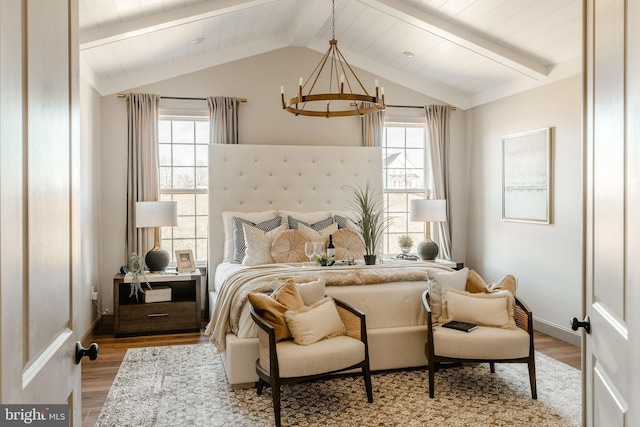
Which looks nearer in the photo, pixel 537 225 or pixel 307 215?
pixel 537 225

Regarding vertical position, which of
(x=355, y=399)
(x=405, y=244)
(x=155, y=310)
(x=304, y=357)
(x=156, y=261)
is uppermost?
(x=405, y=244)

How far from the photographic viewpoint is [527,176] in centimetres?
549

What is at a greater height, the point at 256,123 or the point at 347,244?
the point at 256,123

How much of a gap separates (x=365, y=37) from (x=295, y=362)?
387cm

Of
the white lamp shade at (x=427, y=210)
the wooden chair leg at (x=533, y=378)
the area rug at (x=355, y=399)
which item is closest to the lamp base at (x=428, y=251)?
the white lamp shade at (x=427, y=210)

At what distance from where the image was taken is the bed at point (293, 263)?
394 centimetres

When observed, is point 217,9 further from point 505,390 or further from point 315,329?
point 505,390

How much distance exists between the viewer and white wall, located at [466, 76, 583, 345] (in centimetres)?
487

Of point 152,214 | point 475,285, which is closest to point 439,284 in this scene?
point 475,285

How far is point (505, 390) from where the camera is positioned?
374cm

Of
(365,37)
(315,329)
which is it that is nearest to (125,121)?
(365,37)

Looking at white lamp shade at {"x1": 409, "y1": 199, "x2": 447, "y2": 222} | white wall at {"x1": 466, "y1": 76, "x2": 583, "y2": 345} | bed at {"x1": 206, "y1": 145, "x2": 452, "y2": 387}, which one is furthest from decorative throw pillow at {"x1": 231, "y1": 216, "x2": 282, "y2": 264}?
white wall at {"x1": 466, "y1": 76, "x2": 583, "y2": 345}

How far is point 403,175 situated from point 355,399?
3725 mm

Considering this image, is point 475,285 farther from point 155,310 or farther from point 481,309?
point 155,310
